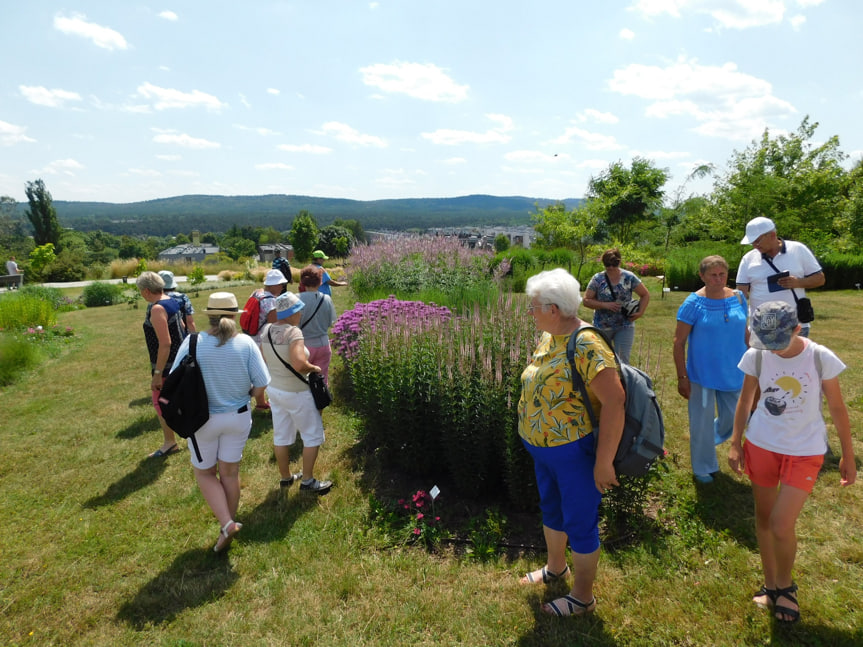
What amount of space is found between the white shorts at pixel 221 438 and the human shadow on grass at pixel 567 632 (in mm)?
2269

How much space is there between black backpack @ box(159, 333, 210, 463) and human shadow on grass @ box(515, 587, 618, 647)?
2.49m

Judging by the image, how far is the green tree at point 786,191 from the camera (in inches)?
492

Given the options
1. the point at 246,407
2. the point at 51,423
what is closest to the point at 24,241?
the point at 51,423

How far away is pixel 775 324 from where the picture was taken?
2314mm

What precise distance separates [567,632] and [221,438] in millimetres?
2641

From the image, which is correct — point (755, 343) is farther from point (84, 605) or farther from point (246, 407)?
point (84, 605)

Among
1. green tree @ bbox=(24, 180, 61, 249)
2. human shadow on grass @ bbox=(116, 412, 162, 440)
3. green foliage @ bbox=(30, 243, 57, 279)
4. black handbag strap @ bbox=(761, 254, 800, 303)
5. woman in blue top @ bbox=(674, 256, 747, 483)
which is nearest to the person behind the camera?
woman in blue top @ bbox=(674, 256, 747, 483)

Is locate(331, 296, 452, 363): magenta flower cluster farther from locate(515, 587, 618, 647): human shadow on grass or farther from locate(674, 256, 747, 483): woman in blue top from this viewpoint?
locate(515, 587, 618, 647): human shadow on grass

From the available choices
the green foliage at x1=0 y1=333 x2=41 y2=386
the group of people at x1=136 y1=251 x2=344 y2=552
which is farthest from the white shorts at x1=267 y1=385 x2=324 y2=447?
the green foliage at x1=0 y1=333 x2=41 y2=386

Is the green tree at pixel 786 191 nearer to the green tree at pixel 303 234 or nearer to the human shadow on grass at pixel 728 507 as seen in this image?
the human shadow on grass at pixel 728 507

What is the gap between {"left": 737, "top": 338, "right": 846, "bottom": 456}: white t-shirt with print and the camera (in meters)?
2.43

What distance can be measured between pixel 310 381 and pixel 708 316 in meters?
3.38

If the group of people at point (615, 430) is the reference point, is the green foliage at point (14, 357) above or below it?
below

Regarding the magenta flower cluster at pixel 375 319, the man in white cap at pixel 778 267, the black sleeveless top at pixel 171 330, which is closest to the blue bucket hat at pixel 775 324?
the man in white cap at pixel 778 267
